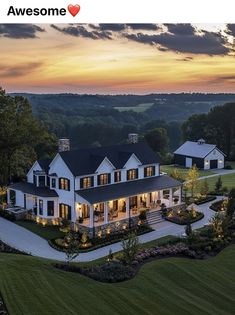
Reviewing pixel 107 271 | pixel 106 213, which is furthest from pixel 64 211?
pixel 107 271

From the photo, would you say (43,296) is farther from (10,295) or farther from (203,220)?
(203,220)

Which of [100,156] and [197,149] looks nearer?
[100,156]

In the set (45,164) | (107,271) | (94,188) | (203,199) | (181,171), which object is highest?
(45,164)

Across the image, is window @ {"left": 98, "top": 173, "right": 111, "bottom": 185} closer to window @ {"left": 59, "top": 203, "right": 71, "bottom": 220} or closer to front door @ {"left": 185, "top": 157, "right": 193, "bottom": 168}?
window @ {"left": 59, "top": 203, "right": 71, "bottom": 220}

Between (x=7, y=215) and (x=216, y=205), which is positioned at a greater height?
(x=7, y=215)

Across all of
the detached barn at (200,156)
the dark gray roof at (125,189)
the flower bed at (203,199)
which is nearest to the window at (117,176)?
the dark gray roof at (125,189)

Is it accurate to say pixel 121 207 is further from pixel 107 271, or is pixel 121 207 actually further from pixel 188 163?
pixel 188 163
